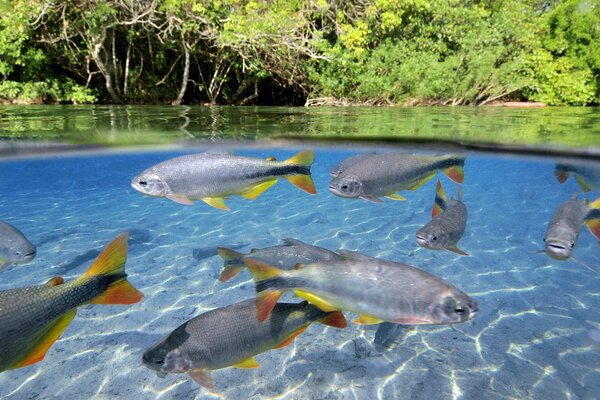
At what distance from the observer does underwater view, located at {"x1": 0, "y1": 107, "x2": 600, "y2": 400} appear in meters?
2.55

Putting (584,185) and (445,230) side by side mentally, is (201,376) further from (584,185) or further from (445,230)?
(584,185)

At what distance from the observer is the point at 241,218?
11438 mm

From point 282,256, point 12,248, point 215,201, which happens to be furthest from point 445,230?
point 12,248

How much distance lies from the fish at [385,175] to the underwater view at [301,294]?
21 millimetres

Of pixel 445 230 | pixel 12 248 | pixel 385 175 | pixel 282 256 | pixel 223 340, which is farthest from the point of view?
pixel 12 248

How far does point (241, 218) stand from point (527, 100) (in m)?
22.3

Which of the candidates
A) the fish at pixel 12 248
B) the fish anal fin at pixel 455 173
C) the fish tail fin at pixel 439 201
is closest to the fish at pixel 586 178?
the fish tail fin at pixel 439 201

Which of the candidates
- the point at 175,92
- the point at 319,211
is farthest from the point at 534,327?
the point at 175,92

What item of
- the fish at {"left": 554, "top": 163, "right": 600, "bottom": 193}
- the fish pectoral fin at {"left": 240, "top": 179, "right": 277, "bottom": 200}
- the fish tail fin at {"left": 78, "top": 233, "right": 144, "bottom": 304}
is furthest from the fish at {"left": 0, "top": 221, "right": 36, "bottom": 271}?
the fish at {"left": 554, "top": 163, "right": 600, "bottom": 193}

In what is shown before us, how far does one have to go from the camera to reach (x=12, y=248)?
4281mm

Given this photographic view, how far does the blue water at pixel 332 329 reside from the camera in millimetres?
4180

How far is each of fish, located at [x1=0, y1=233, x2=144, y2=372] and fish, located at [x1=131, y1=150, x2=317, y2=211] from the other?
1.18 metres

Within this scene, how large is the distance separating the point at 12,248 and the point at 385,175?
13.8 feet

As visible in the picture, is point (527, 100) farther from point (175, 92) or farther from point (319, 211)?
point (175, 92)
